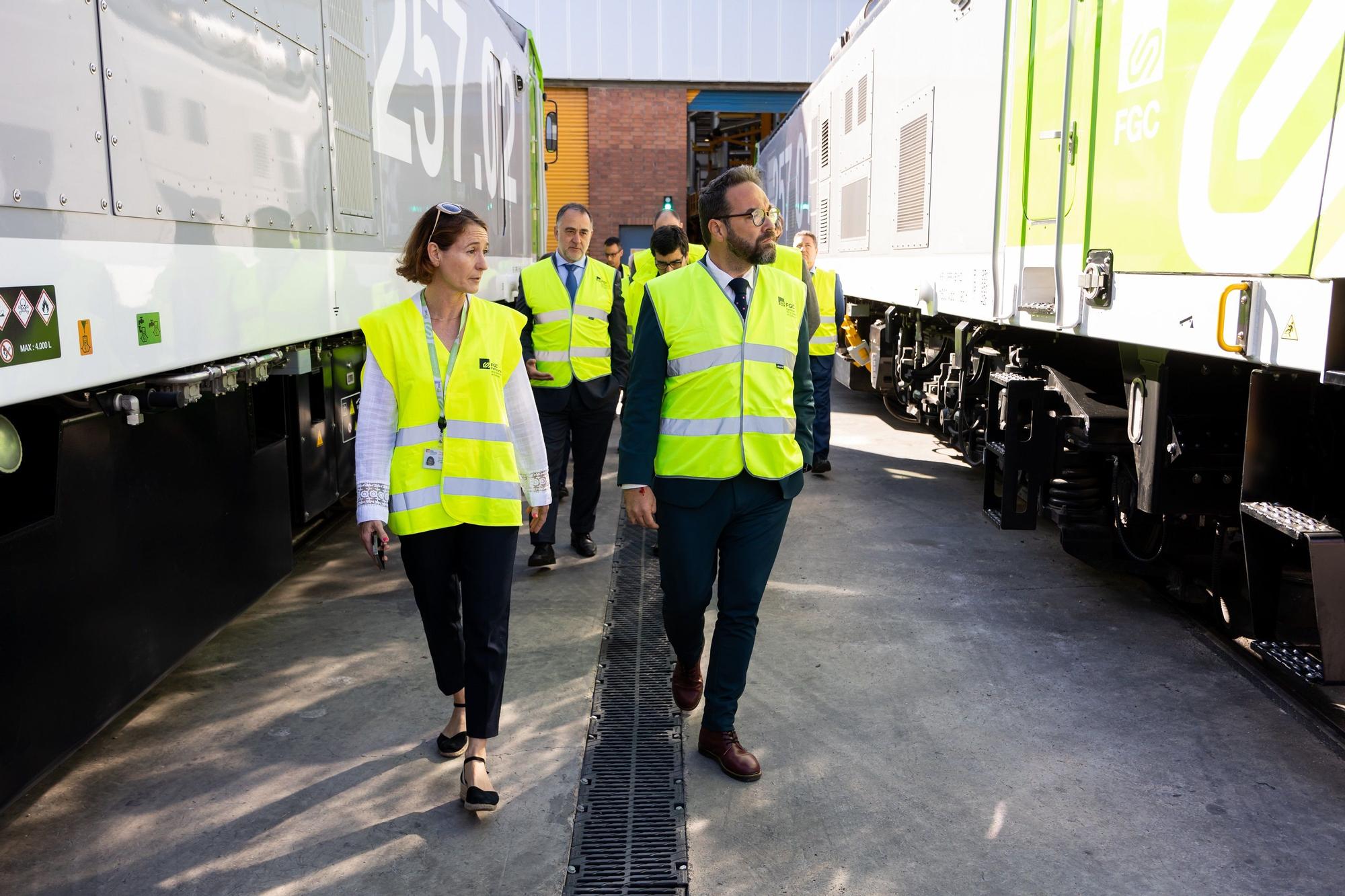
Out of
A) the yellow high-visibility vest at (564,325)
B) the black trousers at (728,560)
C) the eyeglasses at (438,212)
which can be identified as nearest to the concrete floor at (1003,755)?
the black trousers at (728,560)

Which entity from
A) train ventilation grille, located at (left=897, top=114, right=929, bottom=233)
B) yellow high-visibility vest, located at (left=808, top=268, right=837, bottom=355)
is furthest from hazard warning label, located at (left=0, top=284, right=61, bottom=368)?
yellow high-visibility vest, located at (left=808, top=268, right=837, bottom=355)

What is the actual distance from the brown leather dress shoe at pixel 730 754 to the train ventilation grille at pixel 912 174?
14.2 ft

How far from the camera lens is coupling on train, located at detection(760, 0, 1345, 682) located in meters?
3.08

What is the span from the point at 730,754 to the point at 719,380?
46.1 inches

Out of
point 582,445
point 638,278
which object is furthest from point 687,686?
point 638,278

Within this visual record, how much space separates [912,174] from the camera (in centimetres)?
722

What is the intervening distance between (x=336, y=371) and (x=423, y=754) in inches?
88.2

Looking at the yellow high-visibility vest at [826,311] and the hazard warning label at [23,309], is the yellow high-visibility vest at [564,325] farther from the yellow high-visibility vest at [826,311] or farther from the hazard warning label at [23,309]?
the hazard warning label at [23,309]

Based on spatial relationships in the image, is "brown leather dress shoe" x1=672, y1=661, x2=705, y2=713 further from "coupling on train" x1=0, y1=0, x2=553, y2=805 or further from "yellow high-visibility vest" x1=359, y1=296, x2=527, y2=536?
"coupling on train" x1=0, y1=0, x2=553, y2=805

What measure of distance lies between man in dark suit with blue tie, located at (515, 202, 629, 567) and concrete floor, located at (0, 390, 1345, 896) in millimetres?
734

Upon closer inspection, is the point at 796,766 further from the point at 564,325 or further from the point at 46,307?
the point at 564,325

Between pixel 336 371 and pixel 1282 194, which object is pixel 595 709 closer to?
pixel 336 371

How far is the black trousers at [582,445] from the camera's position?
584cm

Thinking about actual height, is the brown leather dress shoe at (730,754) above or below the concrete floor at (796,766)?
above
